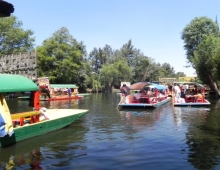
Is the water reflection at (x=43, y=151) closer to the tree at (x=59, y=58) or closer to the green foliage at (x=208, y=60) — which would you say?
the green foliage at (x=208, y=60)

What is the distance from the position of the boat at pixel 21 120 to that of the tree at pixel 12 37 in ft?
137

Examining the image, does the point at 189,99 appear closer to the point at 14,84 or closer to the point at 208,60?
the point at 208,60

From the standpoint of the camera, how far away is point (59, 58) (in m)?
61.1

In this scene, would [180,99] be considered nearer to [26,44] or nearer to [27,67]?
[27,67]

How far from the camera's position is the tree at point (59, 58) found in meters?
59.1

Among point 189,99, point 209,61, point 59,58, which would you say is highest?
point 59,58

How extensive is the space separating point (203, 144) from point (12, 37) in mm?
48200

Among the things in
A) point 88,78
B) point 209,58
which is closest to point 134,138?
point 209,58

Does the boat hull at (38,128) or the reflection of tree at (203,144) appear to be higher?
the boat hull at (38,128)

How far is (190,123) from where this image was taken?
53.9ft

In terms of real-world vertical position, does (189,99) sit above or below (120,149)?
above

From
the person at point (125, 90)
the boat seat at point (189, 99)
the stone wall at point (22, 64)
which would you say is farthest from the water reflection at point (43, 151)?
A: the stone wall at point (22, 64)

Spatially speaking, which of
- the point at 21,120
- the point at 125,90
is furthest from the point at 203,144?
the point at 125,90

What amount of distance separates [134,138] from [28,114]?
4730mm
